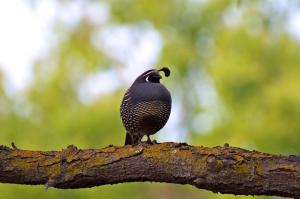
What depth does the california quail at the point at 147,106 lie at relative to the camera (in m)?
3.93

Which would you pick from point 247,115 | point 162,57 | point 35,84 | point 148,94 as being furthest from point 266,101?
point 148,94

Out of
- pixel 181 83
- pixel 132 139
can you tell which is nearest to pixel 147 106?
pixel 132 139

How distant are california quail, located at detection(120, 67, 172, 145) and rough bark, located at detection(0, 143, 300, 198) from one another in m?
0.57

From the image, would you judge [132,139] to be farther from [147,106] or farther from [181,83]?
[181,83]

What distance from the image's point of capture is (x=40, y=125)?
8188mm

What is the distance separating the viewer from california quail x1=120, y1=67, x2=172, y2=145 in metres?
3.93

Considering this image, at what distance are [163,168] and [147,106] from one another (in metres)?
0.72

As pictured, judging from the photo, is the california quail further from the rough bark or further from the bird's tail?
the rough bark

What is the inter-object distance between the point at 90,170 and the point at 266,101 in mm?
5468

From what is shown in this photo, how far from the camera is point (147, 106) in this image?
396 cm

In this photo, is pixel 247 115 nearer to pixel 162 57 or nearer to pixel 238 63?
pixel 238 63

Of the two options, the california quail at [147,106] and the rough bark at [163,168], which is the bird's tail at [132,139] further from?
the rough bark at [163,168]

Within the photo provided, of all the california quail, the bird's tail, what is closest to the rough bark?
the california quail

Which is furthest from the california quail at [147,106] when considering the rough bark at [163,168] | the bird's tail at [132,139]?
the rough bark at [163,168]
